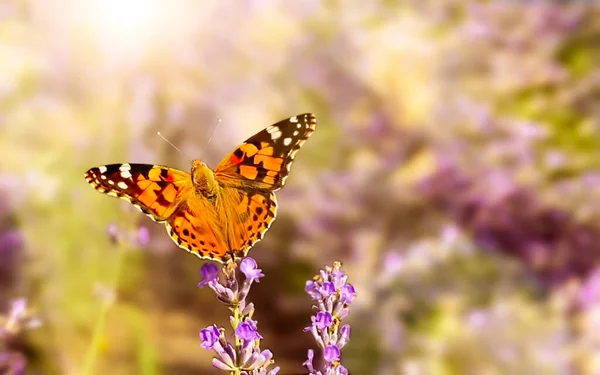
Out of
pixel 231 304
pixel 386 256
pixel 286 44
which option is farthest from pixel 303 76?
pixel 231 304

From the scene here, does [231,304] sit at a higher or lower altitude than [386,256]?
lower

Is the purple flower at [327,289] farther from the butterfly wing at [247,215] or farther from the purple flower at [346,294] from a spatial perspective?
the butterfly wing at [247,215]

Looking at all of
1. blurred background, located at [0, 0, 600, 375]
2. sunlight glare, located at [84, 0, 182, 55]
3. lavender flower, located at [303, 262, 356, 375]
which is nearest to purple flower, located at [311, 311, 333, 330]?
lavender flower, located at [303, 262, 356, 375]

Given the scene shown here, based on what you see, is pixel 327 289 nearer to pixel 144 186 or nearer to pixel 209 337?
pixel 209 337

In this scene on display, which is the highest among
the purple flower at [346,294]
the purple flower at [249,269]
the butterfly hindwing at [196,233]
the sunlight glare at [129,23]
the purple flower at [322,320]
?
the sunlight glare at [129,23]

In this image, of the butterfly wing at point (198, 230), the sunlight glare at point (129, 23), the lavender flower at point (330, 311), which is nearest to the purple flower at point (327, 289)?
the lavender flower at point (330, 311)

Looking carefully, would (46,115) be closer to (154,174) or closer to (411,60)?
(154,174)

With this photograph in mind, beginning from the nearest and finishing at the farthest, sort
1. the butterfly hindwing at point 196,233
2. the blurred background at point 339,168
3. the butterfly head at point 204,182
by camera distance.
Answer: the butterfly hindwing at point 196,233, the butterfly head at point 204,182, the blurred background at point 339,168
